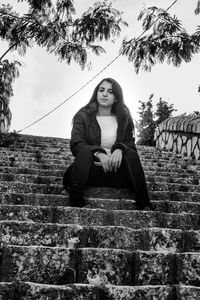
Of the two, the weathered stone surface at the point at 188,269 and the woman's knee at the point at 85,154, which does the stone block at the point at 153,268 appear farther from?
the woman's knee at the point at 85,154

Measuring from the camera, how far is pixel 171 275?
69.6 inches

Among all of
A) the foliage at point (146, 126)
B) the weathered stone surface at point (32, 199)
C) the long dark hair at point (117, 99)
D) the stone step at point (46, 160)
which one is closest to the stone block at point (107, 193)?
the weathered stone surface at point (32, 199)

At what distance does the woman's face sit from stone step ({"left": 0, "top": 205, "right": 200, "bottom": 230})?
3.69 feet

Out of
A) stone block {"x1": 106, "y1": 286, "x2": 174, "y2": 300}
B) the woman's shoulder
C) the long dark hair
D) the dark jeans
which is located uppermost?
the long dark hair

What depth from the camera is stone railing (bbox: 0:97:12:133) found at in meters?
7.14

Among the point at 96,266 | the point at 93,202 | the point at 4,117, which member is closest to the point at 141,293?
the point at 96,266

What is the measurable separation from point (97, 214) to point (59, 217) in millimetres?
230

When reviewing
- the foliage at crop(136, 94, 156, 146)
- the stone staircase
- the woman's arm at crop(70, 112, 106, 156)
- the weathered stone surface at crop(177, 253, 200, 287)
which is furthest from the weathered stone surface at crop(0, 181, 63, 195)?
the foliage at crop(136, 94, 156, 146)

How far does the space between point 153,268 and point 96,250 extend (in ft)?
0.83

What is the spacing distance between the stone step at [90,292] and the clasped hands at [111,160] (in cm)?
137

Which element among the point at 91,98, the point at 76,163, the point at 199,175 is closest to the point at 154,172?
the point at 199,175

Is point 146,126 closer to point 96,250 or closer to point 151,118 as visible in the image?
point 151,118

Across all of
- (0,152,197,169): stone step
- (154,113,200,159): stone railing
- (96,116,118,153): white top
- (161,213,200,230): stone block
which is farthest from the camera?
(154,113,200,159): stone railing

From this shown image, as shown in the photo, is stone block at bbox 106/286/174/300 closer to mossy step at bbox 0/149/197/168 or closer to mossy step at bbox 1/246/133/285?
mossy step at bbox 1/246/133/285
